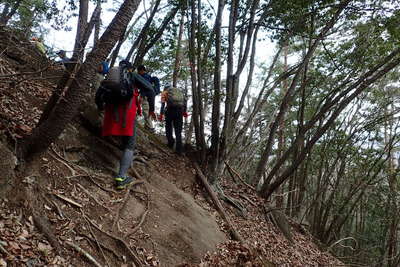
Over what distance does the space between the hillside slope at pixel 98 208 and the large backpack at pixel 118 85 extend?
85cm

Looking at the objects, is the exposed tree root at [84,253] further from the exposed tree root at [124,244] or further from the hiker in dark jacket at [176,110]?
the hiker in dark jacket at [176,110]

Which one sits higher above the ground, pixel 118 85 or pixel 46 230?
pixel 118 85

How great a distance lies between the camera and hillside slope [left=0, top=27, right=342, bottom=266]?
305 centimetres

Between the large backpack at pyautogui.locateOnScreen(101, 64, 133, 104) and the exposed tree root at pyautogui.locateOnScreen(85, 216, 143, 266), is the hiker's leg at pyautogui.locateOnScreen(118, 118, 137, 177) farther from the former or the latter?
the exposed tree root at pyautogui.locateOnScreen(85, 216, 143, 266)

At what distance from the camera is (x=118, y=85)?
15.3ft

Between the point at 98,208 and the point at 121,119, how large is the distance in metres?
1.54

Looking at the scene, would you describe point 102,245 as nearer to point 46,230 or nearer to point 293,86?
point 46,230

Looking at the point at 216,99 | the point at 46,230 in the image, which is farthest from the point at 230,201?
the point at 46,230

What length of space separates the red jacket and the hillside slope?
575mm

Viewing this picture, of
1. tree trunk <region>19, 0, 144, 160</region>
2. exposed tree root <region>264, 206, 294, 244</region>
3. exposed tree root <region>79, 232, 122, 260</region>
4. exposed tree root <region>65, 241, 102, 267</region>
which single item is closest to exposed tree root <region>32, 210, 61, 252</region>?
exposed tree root <region>65, 241, 102, 267</region>

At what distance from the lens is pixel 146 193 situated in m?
5.14

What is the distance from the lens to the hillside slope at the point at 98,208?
3051 millimetres

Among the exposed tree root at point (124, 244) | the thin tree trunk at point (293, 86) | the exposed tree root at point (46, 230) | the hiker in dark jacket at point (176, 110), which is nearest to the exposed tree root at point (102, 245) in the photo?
the exposed tree root at point (124, 244)

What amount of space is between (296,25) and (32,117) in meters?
7.12
